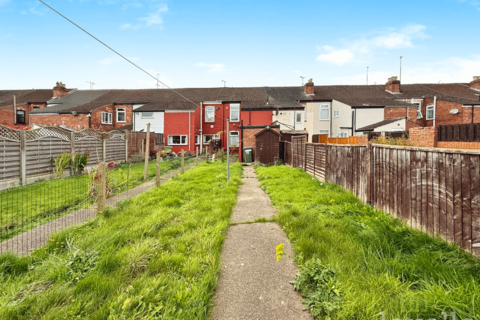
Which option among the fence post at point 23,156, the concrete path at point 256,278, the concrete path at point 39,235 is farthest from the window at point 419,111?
the fence post at point 23,156

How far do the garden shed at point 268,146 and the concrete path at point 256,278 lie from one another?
12.0 m

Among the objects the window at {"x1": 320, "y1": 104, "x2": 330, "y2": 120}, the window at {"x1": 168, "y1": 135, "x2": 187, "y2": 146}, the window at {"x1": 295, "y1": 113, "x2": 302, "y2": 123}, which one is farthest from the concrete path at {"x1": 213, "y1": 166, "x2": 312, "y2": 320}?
the window at {"x1": 320, "y1": 104, "x2": 330, "y2": 120}

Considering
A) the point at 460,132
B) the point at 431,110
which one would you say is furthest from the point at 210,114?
the point at 431,110

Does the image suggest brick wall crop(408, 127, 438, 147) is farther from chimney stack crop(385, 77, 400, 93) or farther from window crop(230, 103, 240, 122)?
chimney stack crop(385, 77, 400, 93)

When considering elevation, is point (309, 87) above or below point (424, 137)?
above

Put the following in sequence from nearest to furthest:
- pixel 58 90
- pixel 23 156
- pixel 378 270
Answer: pixel 378 270, pixel 23 156, pixel 58 90

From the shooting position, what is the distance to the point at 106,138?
15.3 m

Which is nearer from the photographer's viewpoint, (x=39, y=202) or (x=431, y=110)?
(x=39, y=202)

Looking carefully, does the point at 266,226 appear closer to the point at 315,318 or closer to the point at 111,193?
the point at 315,318

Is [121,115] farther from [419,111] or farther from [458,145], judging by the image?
[419,111]

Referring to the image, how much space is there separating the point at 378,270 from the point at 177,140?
25852 mm

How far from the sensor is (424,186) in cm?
387

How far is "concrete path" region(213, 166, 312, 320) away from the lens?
7.95 ft

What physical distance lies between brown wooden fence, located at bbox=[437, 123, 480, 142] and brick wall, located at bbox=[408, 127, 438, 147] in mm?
1184
